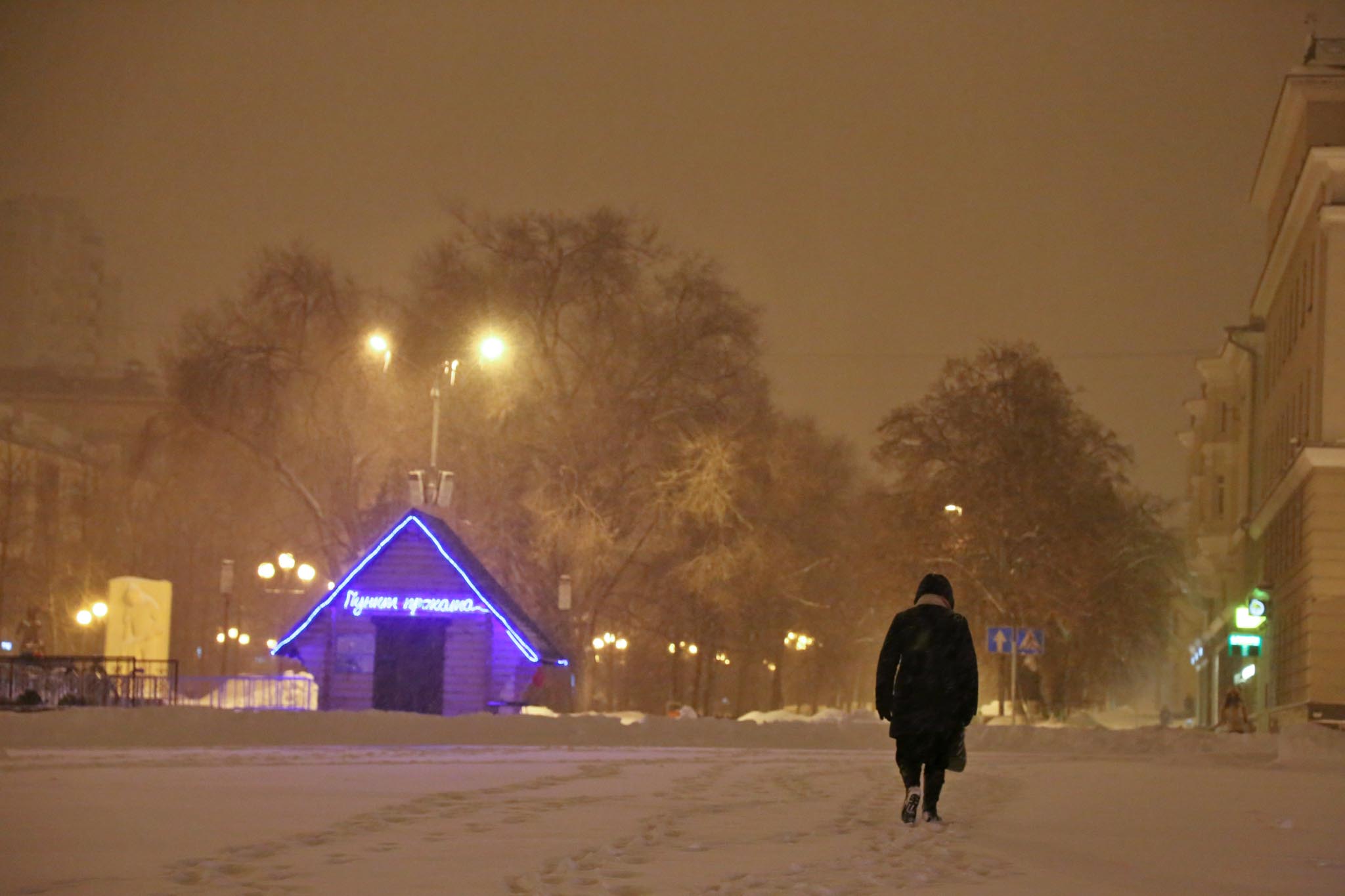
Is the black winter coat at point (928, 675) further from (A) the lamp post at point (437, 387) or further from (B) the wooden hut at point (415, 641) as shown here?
(A) the lamp post at point (437, 387)

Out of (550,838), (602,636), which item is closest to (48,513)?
(602,636)

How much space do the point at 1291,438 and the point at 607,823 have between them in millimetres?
42070

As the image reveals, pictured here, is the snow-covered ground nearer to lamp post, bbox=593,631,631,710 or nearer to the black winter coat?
the black winter coat

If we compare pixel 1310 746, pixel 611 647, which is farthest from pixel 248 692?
pixel 611 647

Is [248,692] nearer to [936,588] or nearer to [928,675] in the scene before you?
[936,588]

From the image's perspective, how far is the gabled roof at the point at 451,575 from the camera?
42469 mm

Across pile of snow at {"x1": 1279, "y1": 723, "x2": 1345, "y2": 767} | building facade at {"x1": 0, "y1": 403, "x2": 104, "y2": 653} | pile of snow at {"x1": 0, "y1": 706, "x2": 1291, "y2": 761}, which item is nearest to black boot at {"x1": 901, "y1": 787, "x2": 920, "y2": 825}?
pile of snow at {"x1": 0, "y1": 706, "x2": 1291, "y2": 761}

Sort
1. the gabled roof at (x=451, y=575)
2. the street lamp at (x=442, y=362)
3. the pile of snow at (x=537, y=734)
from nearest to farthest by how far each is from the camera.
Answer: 1. the pile of snow at (x=537, y=734)
2. the gabled roof at (x=451, y=575)
3. the street lamp at (x=442, y=362)

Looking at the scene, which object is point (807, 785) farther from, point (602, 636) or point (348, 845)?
point (602, 636)

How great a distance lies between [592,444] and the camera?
56375 mm

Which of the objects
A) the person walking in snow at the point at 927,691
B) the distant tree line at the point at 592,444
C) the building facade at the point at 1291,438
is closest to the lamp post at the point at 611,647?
the distant tree line at the point at 592,444

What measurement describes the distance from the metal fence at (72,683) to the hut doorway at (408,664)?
20.8 feet

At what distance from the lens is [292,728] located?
29.2m

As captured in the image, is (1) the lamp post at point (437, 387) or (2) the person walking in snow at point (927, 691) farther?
(1) the lamp post at point (437, 387)
